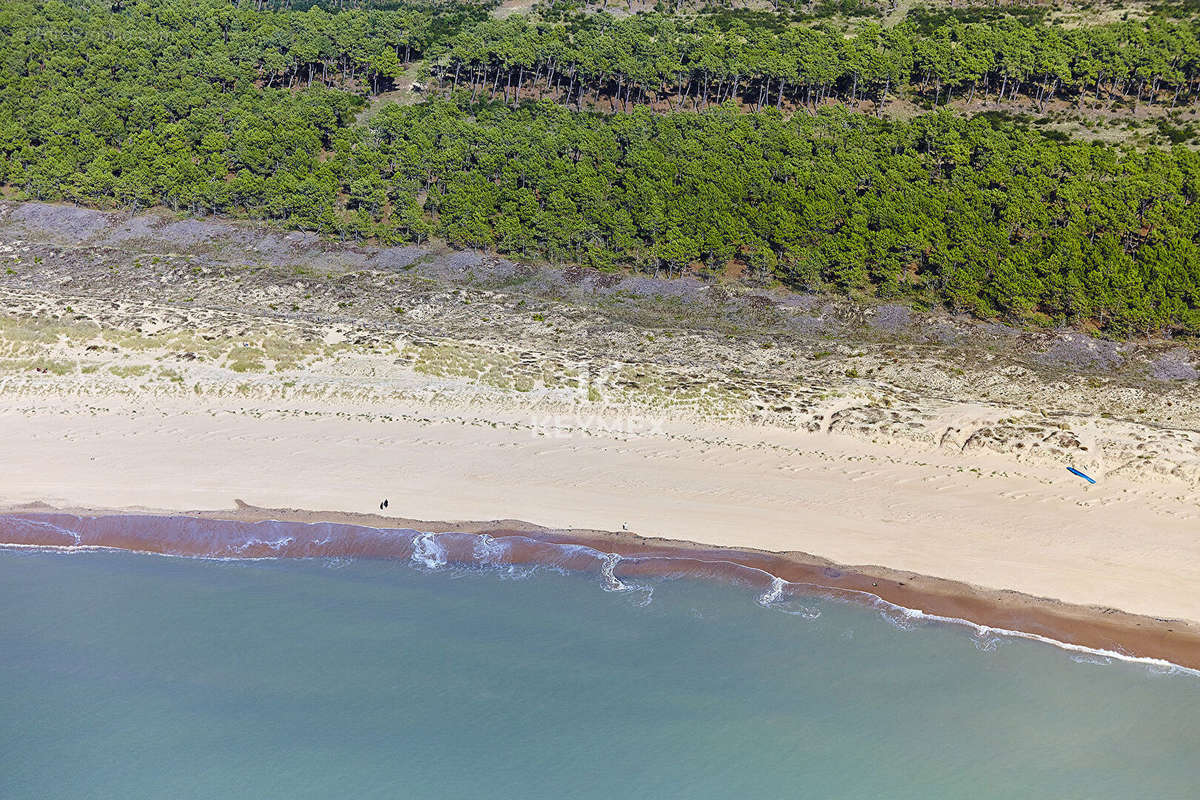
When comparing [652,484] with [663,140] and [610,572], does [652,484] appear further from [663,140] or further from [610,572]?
[663,140]

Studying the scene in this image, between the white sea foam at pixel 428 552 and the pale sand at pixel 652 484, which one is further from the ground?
the pale sand at pixel 652 484

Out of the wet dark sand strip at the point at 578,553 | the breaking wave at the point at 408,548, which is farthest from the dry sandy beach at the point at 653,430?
the breaking wave at the point at 408,548

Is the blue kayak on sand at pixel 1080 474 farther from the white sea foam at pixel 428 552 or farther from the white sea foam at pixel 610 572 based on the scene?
the white sea foam at pixel 428 552

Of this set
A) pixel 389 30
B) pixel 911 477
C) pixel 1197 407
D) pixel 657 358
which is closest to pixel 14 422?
pixel 657 358

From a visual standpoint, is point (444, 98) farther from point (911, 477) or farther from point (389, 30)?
point (911, 477)

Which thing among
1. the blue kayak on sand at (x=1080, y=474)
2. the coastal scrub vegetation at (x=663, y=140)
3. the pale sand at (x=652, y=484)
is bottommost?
the pale sand at (x=652, y=484)

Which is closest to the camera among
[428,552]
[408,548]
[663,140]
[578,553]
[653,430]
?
[578,553]

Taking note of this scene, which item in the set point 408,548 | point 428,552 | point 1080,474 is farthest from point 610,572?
point 1080,474
